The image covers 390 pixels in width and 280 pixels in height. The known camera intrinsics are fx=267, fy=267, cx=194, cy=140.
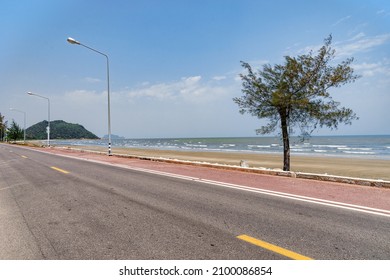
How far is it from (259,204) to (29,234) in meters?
4.87

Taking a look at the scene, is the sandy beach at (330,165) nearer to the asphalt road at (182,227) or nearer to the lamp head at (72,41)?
the asphalt road at (182,227)

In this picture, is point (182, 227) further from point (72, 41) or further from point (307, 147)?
point (307, 147)

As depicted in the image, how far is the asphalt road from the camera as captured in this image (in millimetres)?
3867

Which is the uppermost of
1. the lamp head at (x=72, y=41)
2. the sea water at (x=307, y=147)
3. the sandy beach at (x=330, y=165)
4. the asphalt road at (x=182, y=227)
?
the lamp head at (x=72, y=41)

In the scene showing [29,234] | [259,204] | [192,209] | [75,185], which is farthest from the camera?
[75,185]

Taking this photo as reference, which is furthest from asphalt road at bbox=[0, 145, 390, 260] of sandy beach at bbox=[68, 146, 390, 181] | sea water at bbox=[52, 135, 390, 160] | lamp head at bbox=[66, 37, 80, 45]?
lamp head at bbox=[66, 37, 80, 45]

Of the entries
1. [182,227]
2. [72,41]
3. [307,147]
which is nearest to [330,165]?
[182,227]

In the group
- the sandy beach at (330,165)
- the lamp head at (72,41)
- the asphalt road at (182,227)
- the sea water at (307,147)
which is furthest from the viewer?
the sea water at (307,147)

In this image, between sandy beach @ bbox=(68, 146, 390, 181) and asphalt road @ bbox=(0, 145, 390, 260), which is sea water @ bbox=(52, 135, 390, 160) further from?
asphalt road @ bbox=(0, 145, 390, 260)

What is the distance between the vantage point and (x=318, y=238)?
4348 mm

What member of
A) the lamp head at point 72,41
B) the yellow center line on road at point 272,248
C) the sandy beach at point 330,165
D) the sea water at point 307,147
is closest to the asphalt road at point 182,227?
the yellow center line on road at point 272,248

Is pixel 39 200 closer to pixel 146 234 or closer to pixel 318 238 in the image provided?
pixel 146 234

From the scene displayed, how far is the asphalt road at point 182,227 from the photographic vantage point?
12.7ft
